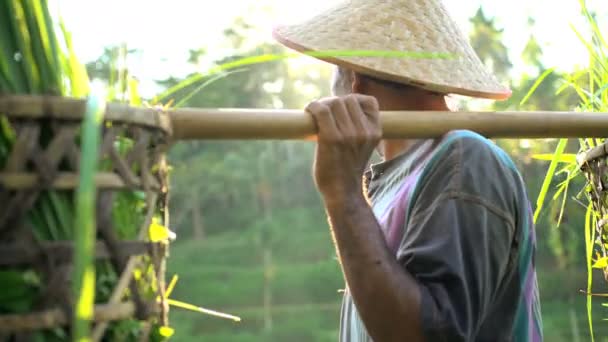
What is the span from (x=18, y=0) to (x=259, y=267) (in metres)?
24.6

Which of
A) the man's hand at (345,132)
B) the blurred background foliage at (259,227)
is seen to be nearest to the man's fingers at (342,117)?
the man's hand at (345,132)

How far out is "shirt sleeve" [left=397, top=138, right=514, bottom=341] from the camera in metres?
1.06

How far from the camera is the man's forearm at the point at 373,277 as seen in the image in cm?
104

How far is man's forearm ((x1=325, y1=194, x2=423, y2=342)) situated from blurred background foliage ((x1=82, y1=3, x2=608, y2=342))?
63.2 ft

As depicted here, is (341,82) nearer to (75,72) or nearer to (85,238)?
(75,72)

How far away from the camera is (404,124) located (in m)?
0.98

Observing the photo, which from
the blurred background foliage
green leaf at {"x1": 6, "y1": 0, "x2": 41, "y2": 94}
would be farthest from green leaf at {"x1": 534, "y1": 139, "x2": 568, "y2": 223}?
the blurred background foliage

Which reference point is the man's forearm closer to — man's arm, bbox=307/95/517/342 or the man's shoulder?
man's arm, bbox=307/95/517/342

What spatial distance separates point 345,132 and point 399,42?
31 cm

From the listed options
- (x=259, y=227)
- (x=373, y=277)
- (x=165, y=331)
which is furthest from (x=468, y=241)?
(x=259, y=227)

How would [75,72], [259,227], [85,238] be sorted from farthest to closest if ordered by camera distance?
[259,227], [75,72], [85,238]

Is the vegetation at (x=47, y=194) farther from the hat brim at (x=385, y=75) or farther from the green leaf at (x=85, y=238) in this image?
the hat brim at (x=385, y=75)

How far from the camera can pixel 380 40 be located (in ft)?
4.06

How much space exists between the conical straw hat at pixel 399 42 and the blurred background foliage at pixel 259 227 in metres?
19.1
